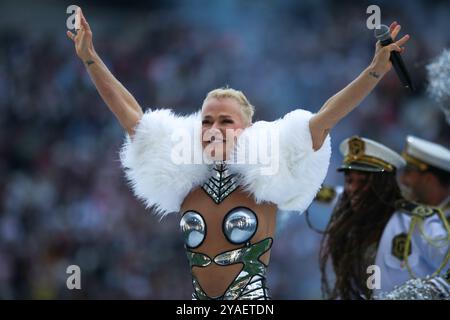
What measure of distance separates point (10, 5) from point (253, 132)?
8.35m

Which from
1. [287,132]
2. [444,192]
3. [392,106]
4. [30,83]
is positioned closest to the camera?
[287,132]

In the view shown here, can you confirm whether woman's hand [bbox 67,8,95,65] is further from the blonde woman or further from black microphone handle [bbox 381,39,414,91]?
black microphone handle [bbox 381,39,414,91]

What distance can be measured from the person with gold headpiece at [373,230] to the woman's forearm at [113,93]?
1713mm

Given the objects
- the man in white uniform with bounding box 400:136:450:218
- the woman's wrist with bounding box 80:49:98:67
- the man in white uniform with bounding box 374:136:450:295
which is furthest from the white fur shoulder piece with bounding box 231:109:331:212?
the man in white uniform with bounding box 400:136:450:218

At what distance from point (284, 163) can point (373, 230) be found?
5.23 feet

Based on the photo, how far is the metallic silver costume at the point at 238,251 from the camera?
143 inches

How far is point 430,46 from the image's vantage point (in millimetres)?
9234

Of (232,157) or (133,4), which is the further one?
(133,4)

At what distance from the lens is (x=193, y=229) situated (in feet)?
12.2

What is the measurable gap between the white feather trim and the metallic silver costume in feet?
0.37

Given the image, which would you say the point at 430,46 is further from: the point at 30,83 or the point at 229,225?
the point at 229,225

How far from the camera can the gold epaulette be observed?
193 inches

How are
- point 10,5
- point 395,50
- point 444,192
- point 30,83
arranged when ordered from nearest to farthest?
point 395,50
point 444,192
point 30,83
point 10,5
